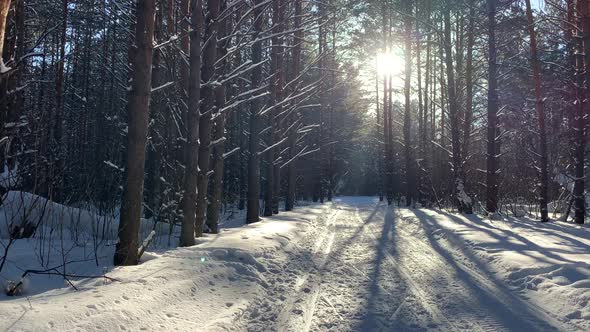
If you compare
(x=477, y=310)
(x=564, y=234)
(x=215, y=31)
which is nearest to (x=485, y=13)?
(x=564, y=234)

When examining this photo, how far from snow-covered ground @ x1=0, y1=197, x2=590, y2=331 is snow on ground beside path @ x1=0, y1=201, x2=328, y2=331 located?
13 mm

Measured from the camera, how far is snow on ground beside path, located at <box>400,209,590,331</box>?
4.79 metres

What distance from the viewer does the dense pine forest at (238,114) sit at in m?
6.54

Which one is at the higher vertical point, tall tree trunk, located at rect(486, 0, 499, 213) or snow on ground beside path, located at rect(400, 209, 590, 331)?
tall tree trunk, located at rect(486, 0, 499, 213)

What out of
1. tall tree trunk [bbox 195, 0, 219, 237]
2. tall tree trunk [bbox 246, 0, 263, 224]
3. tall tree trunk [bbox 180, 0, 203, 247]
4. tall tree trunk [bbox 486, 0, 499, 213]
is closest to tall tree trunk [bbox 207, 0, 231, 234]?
tall tree trunk [bbox 195, 0, 219, 237]

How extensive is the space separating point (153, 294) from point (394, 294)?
115 inches

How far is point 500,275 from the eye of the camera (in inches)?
249

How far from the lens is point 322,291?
560 cm

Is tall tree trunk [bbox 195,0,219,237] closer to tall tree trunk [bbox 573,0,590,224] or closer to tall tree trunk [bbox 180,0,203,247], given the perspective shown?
tall tree trunk [bbox 180,0,203,247]

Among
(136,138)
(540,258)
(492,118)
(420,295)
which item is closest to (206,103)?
(136,138)

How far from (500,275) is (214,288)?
414 centimetres

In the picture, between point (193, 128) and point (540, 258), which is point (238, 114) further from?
point (540, 258)

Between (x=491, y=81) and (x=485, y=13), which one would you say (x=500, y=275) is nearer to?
(x=491, y=81)

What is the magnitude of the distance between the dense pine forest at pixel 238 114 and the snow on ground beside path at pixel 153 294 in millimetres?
245
